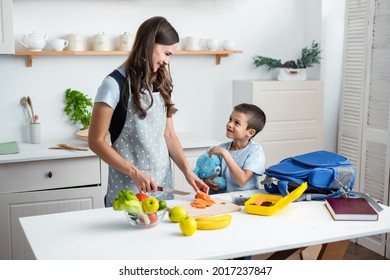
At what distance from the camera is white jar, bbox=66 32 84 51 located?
3.98m

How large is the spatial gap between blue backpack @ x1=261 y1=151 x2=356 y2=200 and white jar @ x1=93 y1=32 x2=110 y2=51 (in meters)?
1.81

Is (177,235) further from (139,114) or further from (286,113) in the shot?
(286,113)

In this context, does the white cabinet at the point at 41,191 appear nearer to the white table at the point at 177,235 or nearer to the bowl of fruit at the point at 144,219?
the white table at the point at 177,235

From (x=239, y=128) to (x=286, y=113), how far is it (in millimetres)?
1736

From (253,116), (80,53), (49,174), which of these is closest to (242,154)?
(253,116)

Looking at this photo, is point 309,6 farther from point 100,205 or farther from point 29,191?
point 29,191

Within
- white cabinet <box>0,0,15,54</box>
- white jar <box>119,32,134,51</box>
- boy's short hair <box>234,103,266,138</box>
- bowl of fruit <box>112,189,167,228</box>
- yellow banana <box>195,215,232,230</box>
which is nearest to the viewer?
bowl of fruit <box>112,189,167,228</box>

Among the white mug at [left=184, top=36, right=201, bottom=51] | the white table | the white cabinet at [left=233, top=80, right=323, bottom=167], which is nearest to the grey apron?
the white table

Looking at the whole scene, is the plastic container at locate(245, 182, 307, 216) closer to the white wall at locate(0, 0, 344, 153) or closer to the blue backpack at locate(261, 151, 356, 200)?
the blue backpack at locate(261, 151, 356, 200)

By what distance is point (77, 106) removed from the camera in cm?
407

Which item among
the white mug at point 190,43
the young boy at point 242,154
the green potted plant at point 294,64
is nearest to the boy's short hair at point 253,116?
the young boy at point 242,154

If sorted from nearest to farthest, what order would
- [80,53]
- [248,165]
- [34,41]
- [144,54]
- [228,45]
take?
[144,54], [248,165], [34,41], [80,53], [228,45]

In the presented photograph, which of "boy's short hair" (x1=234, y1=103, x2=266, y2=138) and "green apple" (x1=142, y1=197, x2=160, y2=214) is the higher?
"boy's short hair" (x1=234, y1=103, x2=266, y2=138)
